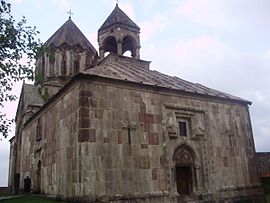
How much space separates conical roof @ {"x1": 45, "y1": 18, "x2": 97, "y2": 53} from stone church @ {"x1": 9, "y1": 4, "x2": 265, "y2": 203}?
6194 mm

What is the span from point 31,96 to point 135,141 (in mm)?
14515

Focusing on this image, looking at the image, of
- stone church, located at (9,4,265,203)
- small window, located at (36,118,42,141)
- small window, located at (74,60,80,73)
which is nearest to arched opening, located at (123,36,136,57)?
stone church, located at (9,4,265,203)

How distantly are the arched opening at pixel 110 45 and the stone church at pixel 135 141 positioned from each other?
74cm

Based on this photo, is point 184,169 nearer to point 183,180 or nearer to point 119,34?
point 183,180

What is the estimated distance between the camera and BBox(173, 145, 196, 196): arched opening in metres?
14.2

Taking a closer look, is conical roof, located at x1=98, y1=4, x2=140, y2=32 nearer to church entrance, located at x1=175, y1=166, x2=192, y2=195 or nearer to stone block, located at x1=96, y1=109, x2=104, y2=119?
stone block, located at x1=96, y1=109, x2=104, y2=119

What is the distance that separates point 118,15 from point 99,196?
1367 centimetres

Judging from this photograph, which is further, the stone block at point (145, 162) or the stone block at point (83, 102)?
the stone block at point (145, 162)

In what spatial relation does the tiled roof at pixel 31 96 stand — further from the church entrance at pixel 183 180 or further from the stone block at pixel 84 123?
the church entrance at pixel 183 180

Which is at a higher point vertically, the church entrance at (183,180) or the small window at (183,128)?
the small window at (183,128)

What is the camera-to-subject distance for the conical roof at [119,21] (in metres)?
20.1

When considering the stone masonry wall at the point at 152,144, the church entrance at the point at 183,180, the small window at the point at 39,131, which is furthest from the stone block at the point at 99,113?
the small window at the point at 39,131

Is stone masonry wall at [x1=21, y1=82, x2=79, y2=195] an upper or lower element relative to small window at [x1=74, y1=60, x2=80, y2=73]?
lower

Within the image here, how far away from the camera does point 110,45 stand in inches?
836
